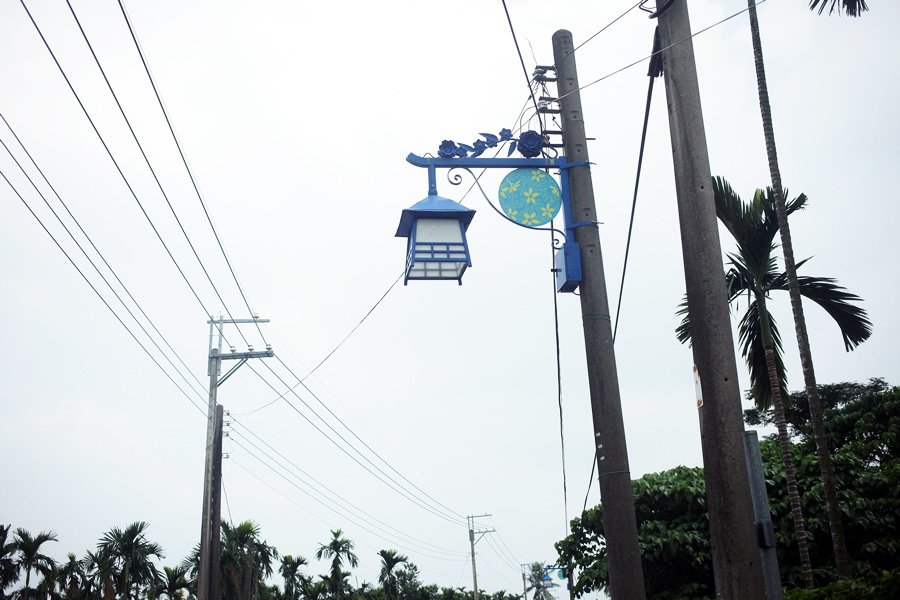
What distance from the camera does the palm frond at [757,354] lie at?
1409cm

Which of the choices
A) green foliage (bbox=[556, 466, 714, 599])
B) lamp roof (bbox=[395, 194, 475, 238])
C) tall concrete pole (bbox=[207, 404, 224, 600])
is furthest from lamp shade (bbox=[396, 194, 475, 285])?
tall concrete pole (bbox=[207, 404, 224, 600])

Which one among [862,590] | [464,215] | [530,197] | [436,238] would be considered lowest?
[862,590]

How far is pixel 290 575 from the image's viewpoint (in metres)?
58.2

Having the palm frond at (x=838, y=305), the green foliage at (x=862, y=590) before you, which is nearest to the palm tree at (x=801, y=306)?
the palm frond at (x=838, y=305)

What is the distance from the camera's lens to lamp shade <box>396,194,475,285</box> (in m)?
7.87

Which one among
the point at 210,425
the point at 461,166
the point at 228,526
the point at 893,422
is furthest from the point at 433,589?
the point at 461,166

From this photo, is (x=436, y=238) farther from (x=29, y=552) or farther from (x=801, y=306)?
(x=29, y=552)

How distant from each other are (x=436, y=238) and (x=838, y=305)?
8.51 meters

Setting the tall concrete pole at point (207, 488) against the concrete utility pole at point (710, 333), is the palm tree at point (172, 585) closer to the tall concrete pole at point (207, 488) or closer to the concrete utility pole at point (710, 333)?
the tall concrete pole at point (207, 488)

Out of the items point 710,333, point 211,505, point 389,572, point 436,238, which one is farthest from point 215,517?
point 389,572

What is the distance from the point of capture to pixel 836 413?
76.3 ft

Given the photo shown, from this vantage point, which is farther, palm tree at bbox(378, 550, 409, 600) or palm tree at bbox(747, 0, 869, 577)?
palm tree at bbox(378, 550, 409, 600)

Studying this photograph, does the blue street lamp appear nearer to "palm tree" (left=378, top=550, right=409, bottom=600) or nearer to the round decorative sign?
the round decorative sign

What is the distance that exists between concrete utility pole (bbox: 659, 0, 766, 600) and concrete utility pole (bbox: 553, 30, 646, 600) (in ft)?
4.96
